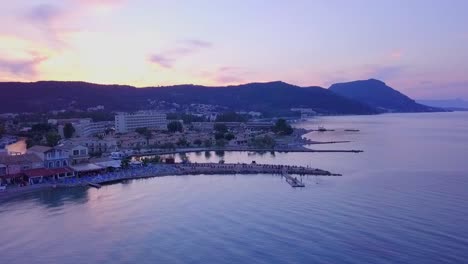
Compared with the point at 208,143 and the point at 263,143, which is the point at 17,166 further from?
the point at 263,143

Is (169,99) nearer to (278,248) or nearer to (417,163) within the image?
(417,163)

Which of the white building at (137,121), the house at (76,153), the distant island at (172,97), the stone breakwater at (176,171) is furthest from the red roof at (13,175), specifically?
the distant island at (172,97)

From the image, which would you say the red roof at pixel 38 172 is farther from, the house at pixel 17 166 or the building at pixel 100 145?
the building at pixel 100 145

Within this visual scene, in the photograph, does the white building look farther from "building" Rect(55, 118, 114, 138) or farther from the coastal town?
the coastal town

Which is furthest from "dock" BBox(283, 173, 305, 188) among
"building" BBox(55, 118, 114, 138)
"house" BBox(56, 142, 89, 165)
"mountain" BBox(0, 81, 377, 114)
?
"mountain" BBox(0, 81, 377, 114)

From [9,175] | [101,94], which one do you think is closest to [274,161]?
[9,175]

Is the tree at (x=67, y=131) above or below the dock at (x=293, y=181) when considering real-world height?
above

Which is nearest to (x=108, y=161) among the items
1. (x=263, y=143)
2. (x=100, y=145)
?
(x=100, y=145)
